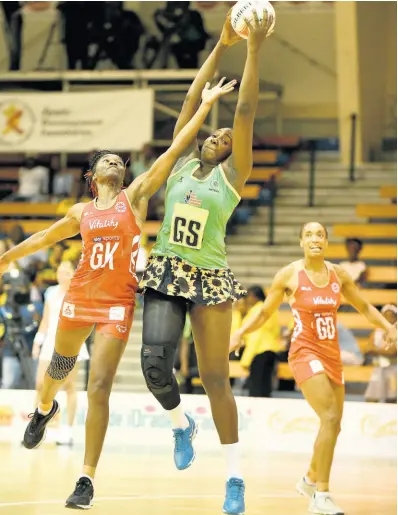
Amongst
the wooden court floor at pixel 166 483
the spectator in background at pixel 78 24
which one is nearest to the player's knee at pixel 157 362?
the wooden court floor at pixel 166 483

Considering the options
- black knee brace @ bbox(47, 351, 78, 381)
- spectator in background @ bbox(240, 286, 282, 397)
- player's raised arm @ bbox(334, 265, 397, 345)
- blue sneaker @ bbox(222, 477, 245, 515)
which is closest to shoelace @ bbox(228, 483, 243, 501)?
blue sneaker @ bbox(222, 477, 245, 515)

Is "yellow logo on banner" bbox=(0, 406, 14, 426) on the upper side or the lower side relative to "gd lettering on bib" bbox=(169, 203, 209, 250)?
lower

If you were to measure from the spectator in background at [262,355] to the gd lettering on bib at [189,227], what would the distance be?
16.8ft

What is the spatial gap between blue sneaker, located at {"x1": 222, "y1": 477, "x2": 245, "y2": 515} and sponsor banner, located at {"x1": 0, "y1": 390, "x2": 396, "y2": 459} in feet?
15.1

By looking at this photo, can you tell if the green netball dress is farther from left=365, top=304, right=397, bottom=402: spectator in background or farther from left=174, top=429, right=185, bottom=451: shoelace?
left=365, top=304, right=397, bottom=402: spectator in background

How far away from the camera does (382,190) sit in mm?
15422

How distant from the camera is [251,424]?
1082 cm

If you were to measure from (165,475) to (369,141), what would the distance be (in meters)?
9.48

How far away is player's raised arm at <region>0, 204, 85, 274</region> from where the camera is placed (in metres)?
6.25

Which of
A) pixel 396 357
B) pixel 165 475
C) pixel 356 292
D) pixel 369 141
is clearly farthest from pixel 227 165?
pixel 369 141

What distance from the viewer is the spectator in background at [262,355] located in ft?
36.2

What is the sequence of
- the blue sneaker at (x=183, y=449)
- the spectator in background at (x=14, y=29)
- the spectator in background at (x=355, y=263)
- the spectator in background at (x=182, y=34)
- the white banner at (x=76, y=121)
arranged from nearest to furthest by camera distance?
1. the blue sneaker at (x=183, y=449)
2. the spectator in background at (x=355, y=263)
3. the white banner at (x=76, y=121)
4. the spectator in background at (x=182, y=34)
5. the spectator in background at (x=14, y=29)

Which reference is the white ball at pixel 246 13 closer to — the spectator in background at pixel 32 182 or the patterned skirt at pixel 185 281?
the patterned skirt at pixel 185 281

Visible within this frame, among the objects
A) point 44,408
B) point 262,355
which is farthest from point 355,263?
point 44,408
